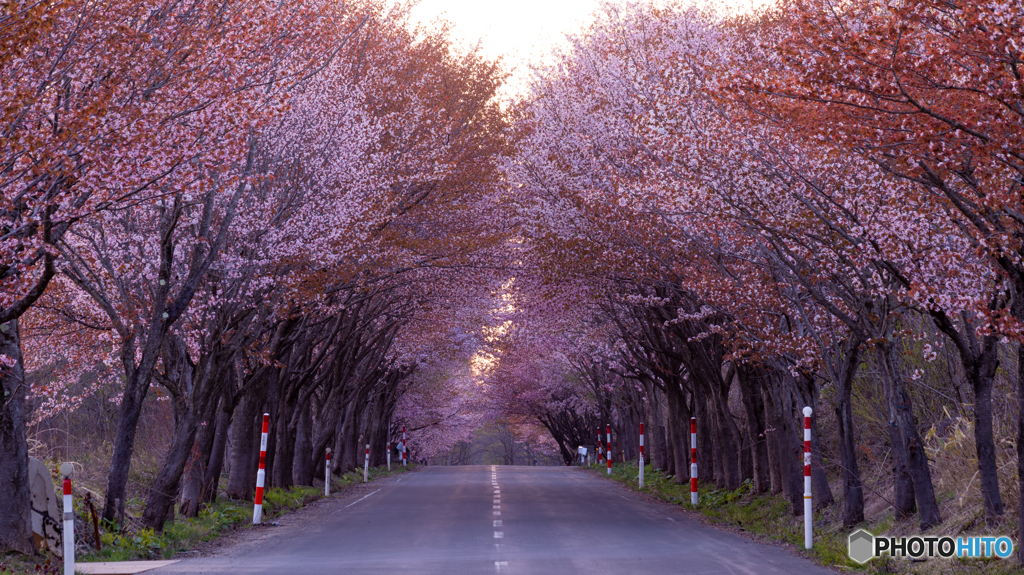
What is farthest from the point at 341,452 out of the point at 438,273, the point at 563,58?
the point at 563,58

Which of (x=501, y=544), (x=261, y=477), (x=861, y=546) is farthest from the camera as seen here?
(x=261, y=477)

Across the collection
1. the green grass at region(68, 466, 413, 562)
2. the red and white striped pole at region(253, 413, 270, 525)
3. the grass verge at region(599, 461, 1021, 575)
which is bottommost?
the grass verge at region(599, 461, 1021, 575)

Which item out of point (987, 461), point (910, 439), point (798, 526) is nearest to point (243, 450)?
point (798, 526)

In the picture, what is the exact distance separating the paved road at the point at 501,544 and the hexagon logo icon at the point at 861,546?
24.0 inches

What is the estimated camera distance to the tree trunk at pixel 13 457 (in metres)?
11.3

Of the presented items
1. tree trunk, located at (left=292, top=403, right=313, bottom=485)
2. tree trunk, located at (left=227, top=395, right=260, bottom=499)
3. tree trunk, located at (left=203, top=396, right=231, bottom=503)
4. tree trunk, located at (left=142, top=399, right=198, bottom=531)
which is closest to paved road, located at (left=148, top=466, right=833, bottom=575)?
tree trunk, located at (left=142, top=399, right=198, bottom=531)

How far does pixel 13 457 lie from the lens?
38.2 ft

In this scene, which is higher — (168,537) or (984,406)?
(984,406)

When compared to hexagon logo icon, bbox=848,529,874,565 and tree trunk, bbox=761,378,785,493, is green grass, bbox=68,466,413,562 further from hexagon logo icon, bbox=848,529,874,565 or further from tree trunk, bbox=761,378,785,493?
tree trunk, bbox=761,378,785,493

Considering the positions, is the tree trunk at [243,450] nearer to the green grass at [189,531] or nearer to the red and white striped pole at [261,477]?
the green grass at [189,531]

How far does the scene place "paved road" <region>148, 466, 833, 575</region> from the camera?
11.0 metres

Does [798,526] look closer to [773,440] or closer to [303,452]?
[773,440]

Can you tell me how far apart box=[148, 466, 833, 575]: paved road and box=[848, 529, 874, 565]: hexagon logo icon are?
2.00 ft

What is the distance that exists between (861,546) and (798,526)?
2.94 metres
